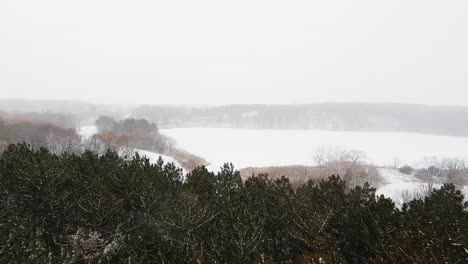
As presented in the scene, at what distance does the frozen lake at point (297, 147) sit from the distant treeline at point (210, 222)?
193 feet

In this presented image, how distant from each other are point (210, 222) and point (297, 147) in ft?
328

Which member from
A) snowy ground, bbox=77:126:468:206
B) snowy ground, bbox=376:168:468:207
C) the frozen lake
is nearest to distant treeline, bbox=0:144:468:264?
snowy ground, bbox=376:168:468:207

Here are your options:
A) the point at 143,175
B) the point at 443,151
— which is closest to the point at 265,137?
the point at 443,151

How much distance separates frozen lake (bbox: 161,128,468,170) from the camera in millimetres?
90625

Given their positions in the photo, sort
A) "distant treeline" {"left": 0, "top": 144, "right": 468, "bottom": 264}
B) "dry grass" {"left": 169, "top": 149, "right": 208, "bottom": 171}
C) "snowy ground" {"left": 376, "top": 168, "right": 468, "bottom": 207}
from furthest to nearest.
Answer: "dry grass" {"left": 169, "top": 149, "right": 208, "bottom": 171} < "snowy ground" {"left": 376, "top": 168, "right": 468, "bottom": 207} < "distant treeline" {"left": 0, "top": 144, "right": 468, "bottom": 264}

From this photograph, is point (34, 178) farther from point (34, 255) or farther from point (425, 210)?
point (425, 210)

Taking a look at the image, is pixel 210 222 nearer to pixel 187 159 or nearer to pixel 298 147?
pixel 187 159

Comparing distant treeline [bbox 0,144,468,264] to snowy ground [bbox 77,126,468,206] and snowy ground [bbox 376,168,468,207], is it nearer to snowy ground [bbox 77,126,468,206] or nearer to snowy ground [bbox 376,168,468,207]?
snowy ground [bbox 376,168,468,207]

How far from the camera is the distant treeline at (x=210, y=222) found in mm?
9000

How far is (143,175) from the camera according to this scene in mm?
16562

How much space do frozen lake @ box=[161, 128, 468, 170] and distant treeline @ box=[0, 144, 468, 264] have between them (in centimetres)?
5890

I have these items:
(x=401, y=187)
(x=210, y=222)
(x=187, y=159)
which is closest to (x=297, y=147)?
(x=187, y=159)

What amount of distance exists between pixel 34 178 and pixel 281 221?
12052 millimetres

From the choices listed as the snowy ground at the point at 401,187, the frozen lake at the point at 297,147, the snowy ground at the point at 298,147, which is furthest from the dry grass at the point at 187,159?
the snowy ground at the point at 401,187
